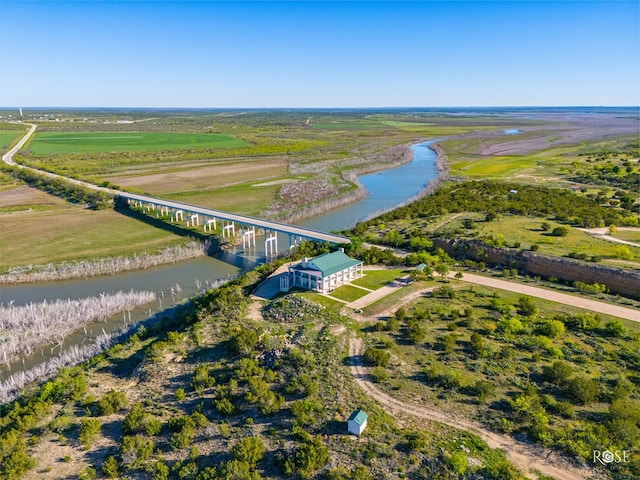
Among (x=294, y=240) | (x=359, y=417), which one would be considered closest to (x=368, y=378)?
(x=359, y=417)

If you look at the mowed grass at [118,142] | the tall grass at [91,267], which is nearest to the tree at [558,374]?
the tall grass at [91,267]

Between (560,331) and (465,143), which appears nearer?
(560,331)

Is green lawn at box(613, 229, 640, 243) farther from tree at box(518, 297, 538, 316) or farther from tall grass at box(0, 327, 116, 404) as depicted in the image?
tall grass at box(0, 327, 116, 404)

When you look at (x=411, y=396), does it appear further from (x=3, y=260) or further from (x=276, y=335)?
(x=3, y=260)

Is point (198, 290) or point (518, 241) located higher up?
point (518, 241)

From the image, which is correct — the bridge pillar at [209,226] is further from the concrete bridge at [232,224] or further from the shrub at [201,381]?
the shrub at [201,381]

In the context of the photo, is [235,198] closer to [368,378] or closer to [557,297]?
[557,297]

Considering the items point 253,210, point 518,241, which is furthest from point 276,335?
point 253,210
